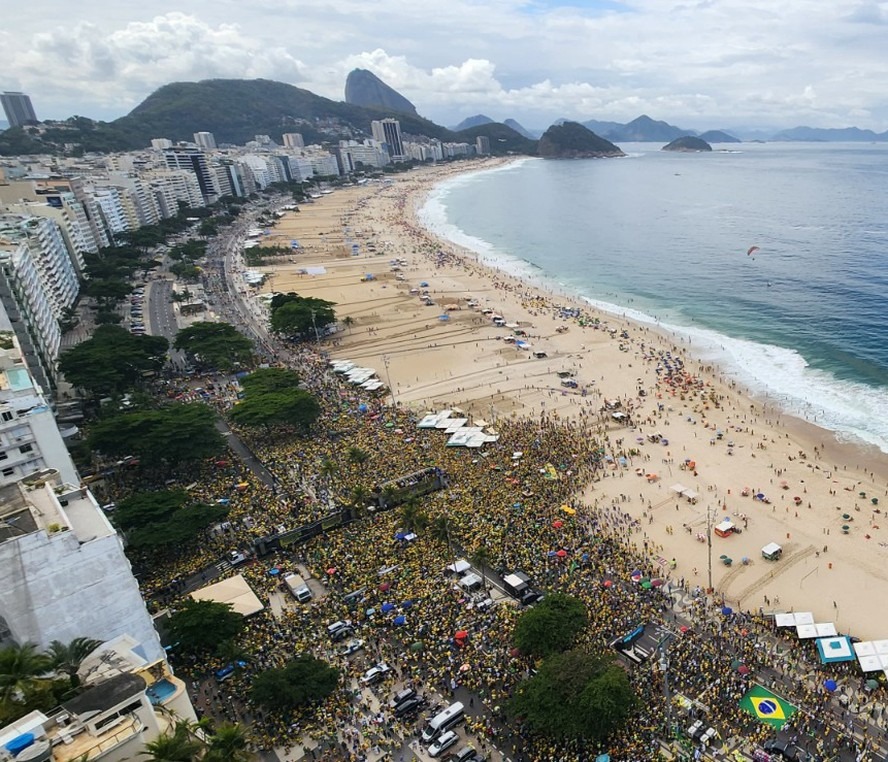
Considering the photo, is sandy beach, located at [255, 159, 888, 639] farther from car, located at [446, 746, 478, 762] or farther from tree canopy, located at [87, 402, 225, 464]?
tree canopy, located at [87, 402, 225, 464]

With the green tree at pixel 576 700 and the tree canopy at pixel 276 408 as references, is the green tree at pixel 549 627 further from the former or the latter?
the tree canopy at pixel 276 408

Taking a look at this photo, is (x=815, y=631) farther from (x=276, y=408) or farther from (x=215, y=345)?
(x=215, y=345)

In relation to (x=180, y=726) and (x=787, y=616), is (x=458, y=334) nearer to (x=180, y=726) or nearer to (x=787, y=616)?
(x=787, y=616)

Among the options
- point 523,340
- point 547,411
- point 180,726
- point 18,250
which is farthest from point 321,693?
point 18,250

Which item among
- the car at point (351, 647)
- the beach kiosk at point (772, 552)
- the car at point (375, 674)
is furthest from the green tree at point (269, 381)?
the beach kiosk at point (772, 552)

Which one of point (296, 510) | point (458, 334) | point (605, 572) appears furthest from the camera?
point (458, 334)

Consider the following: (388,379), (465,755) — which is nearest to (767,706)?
(465,755)
